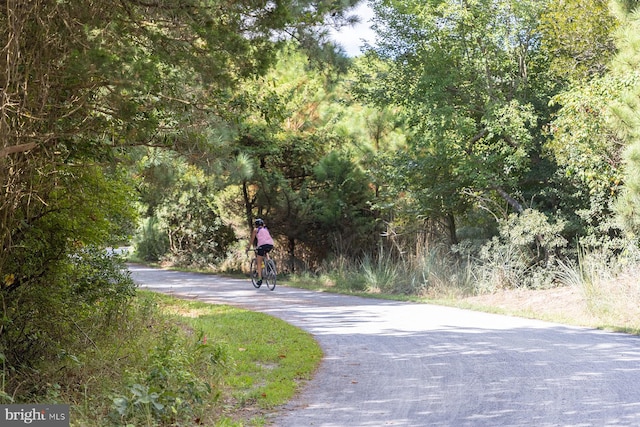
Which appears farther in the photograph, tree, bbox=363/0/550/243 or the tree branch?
tree, bbox=363/0/550/243

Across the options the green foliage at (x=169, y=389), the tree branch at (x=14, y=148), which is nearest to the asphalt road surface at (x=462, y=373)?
the green foliage at (x=169, y=389)

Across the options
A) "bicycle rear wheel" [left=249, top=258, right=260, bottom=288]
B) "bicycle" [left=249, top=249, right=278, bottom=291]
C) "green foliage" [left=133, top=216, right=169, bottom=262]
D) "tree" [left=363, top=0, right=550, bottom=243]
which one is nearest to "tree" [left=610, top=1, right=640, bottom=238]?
"tree" [left=363, top=0, right=550, bottom=243]

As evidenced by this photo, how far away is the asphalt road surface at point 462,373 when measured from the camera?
6297 millimetres

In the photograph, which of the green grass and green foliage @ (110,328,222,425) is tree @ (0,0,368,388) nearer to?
the green grass

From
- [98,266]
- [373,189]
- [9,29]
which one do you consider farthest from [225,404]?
[373,189]

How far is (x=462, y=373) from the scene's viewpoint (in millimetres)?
8164

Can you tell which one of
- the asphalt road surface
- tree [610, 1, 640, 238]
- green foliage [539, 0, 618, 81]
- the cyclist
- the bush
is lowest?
the asphalt road surface

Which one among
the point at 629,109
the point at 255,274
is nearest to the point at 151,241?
the point at 255,274

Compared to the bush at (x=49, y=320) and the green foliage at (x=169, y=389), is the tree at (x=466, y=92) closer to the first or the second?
Answer: the bush at (x=49, y=320)

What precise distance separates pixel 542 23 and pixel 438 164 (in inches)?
178

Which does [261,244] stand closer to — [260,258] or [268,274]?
[260,258]

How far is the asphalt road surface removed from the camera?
6.30m

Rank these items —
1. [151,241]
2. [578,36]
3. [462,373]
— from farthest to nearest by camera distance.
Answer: [151,241] → [578,36] → [462,373]

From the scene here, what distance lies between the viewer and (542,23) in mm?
18938
